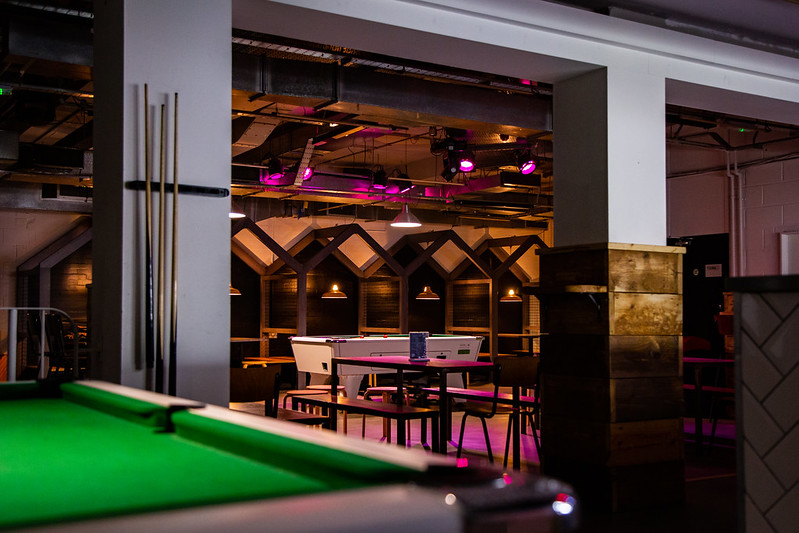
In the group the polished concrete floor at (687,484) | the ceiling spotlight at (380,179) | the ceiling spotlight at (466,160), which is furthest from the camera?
the ceiling spotlight at (380,179)

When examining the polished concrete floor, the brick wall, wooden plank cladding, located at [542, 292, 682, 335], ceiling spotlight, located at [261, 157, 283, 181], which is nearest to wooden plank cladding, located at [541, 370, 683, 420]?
wooden plank cladding, located at [542, 292, 682, 335]

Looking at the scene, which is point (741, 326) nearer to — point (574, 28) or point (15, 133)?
point (574, 28)

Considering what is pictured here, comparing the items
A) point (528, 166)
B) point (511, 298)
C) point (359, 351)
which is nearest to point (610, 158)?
point (528, 166)

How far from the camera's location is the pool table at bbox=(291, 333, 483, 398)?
33.3 feet

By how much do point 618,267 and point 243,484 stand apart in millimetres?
4080

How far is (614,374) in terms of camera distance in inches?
207

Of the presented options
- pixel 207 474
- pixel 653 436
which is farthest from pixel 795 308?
pixel 653 436

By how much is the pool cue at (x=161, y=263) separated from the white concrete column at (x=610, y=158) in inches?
112

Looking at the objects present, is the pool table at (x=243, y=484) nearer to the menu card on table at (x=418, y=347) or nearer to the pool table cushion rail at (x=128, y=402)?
the pool table cushion rail at (x=128, y=402)

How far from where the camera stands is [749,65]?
634 cm

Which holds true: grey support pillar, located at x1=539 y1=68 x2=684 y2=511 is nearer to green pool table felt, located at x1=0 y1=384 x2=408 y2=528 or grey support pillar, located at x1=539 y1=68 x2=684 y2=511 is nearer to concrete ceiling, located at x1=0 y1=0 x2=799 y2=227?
concrete ceiling, located at x1=0 y1=0 x2=799 y2=227

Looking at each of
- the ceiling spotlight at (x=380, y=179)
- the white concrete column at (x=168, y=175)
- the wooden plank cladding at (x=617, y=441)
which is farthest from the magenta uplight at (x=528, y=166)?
the white concrete column at (x=168, y=175)

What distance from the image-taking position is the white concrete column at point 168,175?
13.6ft

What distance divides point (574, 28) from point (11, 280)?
9.76 m
